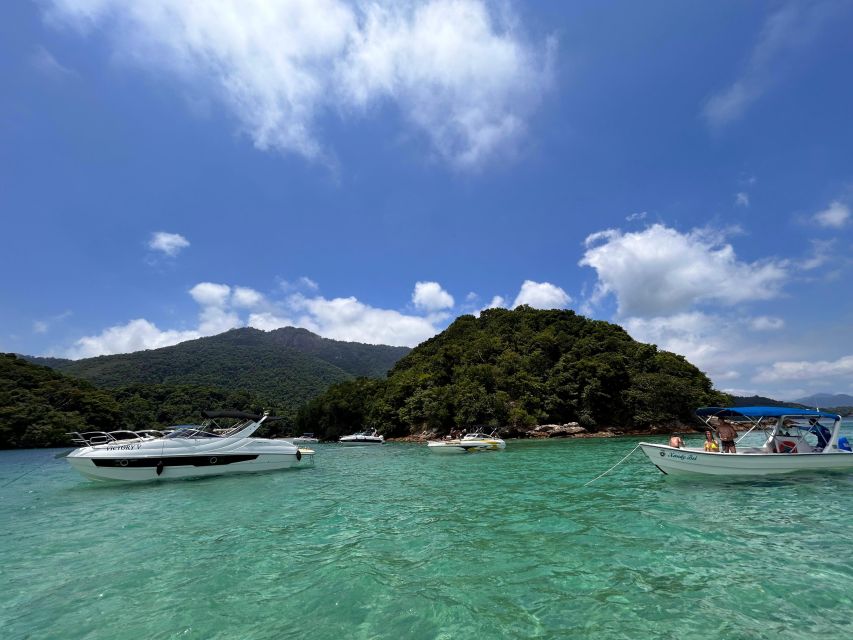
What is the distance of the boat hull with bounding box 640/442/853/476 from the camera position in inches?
599

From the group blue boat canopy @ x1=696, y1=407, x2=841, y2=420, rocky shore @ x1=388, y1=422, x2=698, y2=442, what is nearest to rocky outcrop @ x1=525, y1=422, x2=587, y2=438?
rocky shore @ x1=388, y1=422, x2=698, y2=442

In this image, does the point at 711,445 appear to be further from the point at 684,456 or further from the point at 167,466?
the point at 167,466

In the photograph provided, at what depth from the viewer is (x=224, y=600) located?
5961 millimetres

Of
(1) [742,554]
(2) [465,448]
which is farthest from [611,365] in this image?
(1) [742,554]

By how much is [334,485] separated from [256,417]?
6.22 meters

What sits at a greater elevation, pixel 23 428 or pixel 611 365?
pixel 611 365

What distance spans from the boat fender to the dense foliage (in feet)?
215

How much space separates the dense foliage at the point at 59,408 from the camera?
206ft

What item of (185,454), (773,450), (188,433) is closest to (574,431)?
(773,450)

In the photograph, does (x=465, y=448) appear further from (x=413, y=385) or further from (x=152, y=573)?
(x=413, y=385)

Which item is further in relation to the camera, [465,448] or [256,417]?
[465,448]

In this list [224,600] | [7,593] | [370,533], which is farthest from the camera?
[370,533]

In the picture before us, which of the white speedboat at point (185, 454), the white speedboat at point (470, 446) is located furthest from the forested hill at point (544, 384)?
the white speedboat at point (185, 454)

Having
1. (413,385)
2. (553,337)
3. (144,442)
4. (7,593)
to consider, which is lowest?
(7,593)
